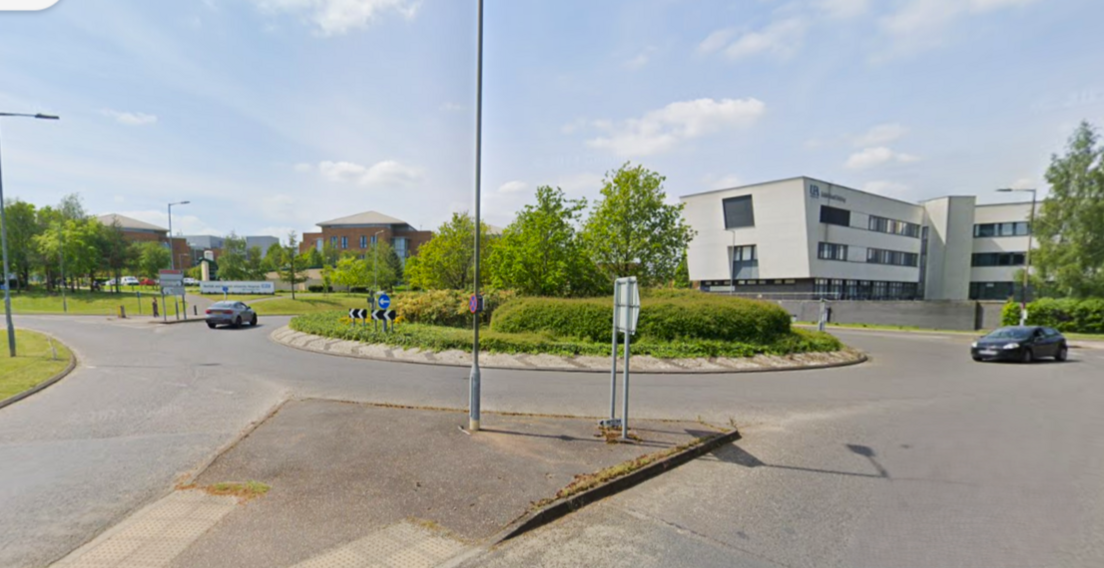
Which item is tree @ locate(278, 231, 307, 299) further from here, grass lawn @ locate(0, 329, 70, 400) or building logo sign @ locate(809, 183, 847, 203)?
building logo sign @ locate(809, 183, 847, 203)

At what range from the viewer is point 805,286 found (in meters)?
43.2

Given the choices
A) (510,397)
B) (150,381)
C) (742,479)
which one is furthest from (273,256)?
(742,479)

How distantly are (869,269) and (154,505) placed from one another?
58.3 metres

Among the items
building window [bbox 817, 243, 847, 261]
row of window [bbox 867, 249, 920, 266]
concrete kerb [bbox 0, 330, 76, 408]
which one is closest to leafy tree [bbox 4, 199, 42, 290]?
concrete kerb [bbox 0, 330, 76, 408]

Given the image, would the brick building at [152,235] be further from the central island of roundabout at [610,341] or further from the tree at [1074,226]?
the tree at [1074,226]

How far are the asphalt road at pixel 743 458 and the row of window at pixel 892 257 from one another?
4092cm

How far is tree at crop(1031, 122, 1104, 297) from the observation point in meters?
28.9

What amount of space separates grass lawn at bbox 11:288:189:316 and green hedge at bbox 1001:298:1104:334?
2295 inches

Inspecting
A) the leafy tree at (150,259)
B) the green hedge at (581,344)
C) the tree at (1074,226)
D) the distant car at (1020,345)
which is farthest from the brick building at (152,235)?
the tree at (1074,226)

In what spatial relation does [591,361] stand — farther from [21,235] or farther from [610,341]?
[21,235]

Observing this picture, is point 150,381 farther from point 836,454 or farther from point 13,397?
point 836,454

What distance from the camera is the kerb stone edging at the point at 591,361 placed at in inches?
500

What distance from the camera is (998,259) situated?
166 feet

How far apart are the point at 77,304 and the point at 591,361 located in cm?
5219
